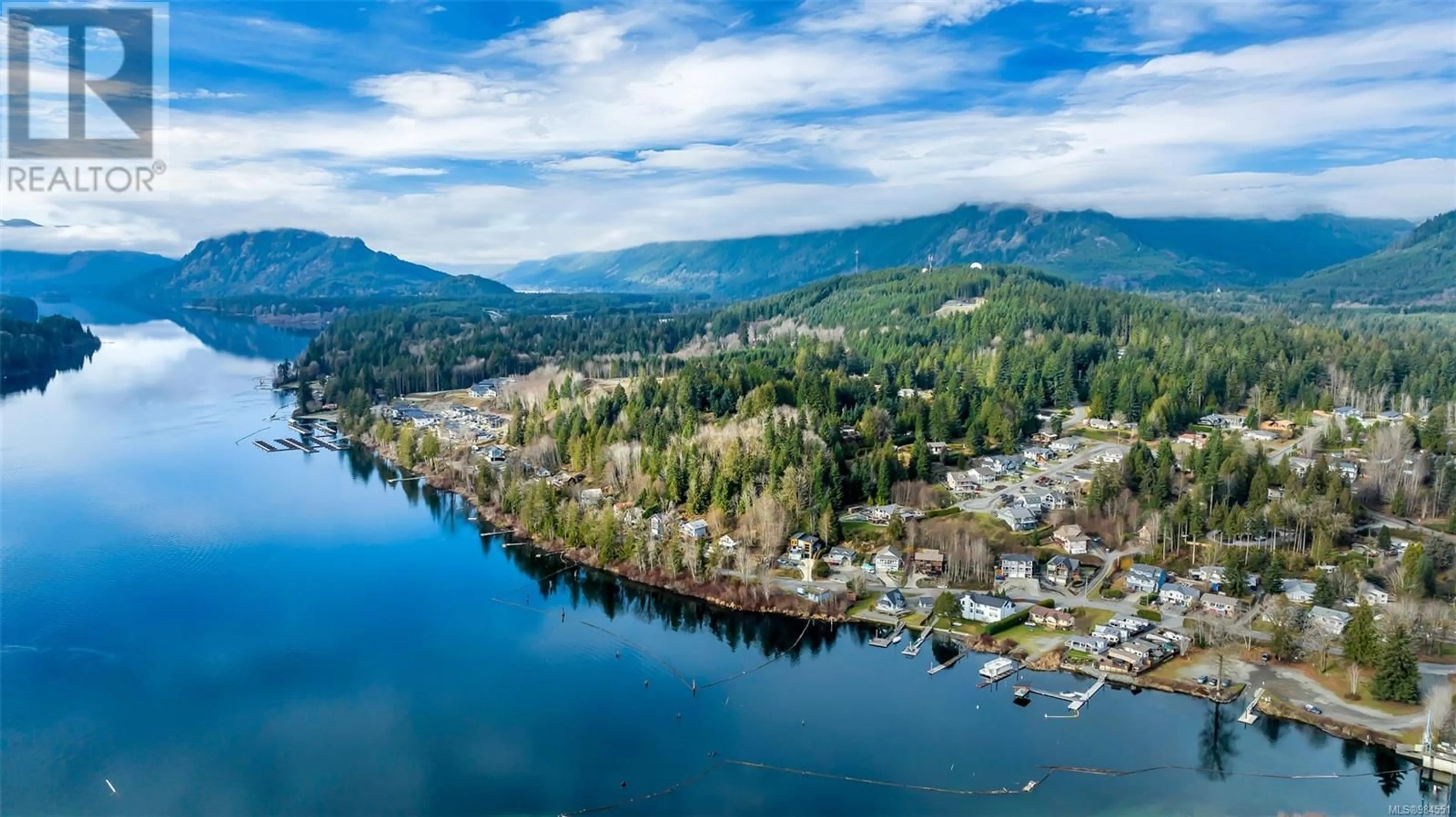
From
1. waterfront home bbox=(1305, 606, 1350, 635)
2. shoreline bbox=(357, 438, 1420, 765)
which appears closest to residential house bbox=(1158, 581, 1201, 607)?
waterfront home bbox=(1305, 606, 1350, 635)

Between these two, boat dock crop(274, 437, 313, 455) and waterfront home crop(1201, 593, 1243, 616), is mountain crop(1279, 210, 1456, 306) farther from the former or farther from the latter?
boat dock crop(274, 437, 313, 455)

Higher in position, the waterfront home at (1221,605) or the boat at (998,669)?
the waterfront home at (1221,605)

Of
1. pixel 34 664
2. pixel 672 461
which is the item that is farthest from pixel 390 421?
pixel 34 664

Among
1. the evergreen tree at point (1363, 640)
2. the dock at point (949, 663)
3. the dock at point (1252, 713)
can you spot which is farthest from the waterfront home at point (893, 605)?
the evergreen tree at point (1363, 640)

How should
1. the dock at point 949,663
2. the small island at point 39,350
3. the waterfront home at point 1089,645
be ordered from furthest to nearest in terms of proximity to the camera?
the small island at point 39,350 < the waterfront home at point 1089,645 < the dock at point 949,663

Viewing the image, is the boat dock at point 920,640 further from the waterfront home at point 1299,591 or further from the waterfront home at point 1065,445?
the waterfront home at point 1065,445

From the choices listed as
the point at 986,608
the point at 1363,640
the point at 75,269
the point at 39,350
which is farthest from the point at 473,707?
the point at 75,269

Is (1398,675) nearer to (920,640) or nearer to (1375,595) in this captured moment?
(1375,595)
